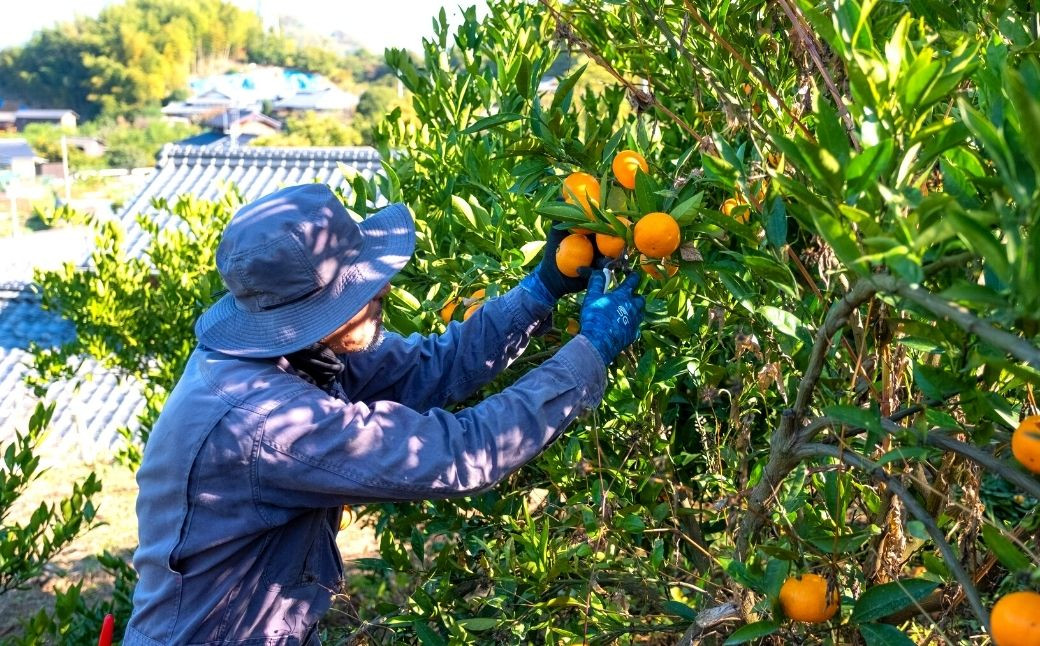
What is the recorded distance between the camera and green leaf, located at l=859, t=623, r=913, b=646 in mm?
1127

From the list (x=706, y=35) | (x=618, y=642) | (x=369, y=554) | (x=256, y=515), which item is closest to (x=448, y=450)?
(x=256, y=515)

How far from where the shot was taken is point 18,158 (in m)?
35.6

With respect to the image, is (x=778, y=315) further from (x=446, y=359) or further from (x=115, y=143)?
(x=115, y=143)

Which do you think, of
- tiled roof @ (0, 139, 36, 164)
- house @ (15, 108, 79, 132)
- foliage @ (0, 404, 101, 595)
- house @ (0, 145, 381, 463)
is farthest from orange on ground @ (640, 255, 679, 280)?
house @ (15, 108, 79, 132)

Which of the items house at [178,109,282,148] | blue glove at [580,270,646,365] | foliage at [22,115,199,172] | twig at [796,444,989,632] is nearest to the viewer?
twig at [796,444,989,632]

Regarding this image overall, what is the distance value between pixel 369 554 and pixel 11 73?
6778 centimetres

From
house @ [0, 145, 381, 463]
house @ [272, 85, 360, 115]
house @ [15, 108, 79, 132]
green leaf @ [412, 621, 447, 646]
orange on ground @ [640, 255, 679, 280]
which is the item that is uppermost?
orange on ground @ [640, 255, 679, 280]

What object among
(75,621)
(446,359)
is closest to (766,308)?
(446,359)

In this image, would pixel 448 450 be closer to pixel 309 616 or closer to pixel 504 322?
pixel 504 322

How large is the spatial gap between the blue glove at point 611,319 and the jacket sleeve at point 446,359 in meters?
0.22

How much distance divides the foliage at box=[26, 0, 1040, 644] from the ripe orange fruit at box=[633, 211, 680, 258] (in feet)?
0.11

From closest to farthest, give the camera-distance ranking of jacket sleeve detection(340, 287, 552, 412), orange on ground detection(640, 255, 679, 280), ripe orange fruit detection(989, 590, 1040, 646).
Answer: ripe orange fruit detection(989, 590, 1040, 646) → orange on ground detection(640, 255, 679, 280) → jacket sleeve detection(340, 287, 552, 412)

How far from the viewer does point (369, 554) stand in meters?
5.04

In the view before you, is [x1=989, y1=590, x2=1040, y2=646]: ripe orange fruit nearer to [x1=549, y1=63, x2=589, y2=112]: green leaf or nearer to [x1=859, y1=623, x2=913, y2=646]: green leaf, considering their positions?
[x1=859, y1=623, x2=913, y2=646]: green leaf
